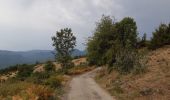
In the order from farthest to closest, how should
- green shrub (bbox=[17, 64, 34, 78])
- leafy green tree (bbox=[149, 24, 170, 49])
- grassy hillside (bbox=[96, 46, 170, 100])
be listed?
green shrub (bbox=[17, 64, 34, 78]), leafy green tree (bbox=[149, 24, 170, 49]), grassy hillside (bbox=[96, 46, 170, 100])

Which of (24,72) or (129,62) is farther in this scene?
(24,72)

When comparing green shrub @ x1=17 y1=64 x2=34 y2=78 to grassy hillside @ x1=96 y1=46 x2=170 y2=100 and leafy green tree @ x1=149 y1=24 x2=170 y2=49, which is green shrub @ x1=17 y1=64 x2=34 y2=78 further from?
grassy hillside @ x1=96 y1=46 x2=170 y2=100

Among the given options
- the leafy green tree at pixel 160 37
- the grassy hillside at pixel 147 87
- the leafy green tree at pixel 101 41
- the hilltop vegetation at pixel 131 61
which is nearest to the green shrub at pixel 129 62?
the hilltop vegetation at pixel 131 61

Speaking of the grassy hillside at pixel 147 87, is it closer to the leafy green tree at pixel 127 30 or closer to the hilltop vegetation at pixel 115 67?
the hilltop vegetation at pixel 115 67

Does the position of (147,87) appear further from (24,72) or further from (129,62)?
(24,72)

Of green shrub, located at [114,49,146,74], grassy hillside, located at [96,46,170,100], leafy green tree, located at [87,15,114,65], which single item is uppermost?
leafy green tree, located at [87,15,114,65]

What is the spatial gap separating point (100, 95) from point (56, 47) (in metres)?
41.9

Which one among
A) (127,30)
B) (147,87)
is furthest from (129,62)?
(127,30)

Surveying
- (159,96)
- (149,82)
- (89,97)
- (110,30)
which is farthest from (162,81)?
(110,30)

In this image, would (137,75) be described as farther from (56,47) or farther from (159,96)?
(56,47)

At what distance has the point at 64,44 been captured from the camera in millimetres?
68938

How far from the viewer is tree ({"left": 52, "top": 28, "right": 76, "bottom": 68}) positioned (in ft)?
225

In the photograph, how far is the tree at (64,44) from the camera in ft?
225

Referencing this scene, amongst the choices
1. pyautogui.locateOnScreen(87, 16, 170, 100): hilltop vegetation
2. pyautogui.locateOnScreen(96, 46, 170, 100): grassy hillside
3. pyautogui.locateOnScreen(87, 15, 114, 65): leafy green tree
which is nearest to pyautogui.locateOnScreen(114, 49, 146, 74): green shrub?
pyautogui.locateOnScreen(87, 16, 170, 100): hilltop vegetation
